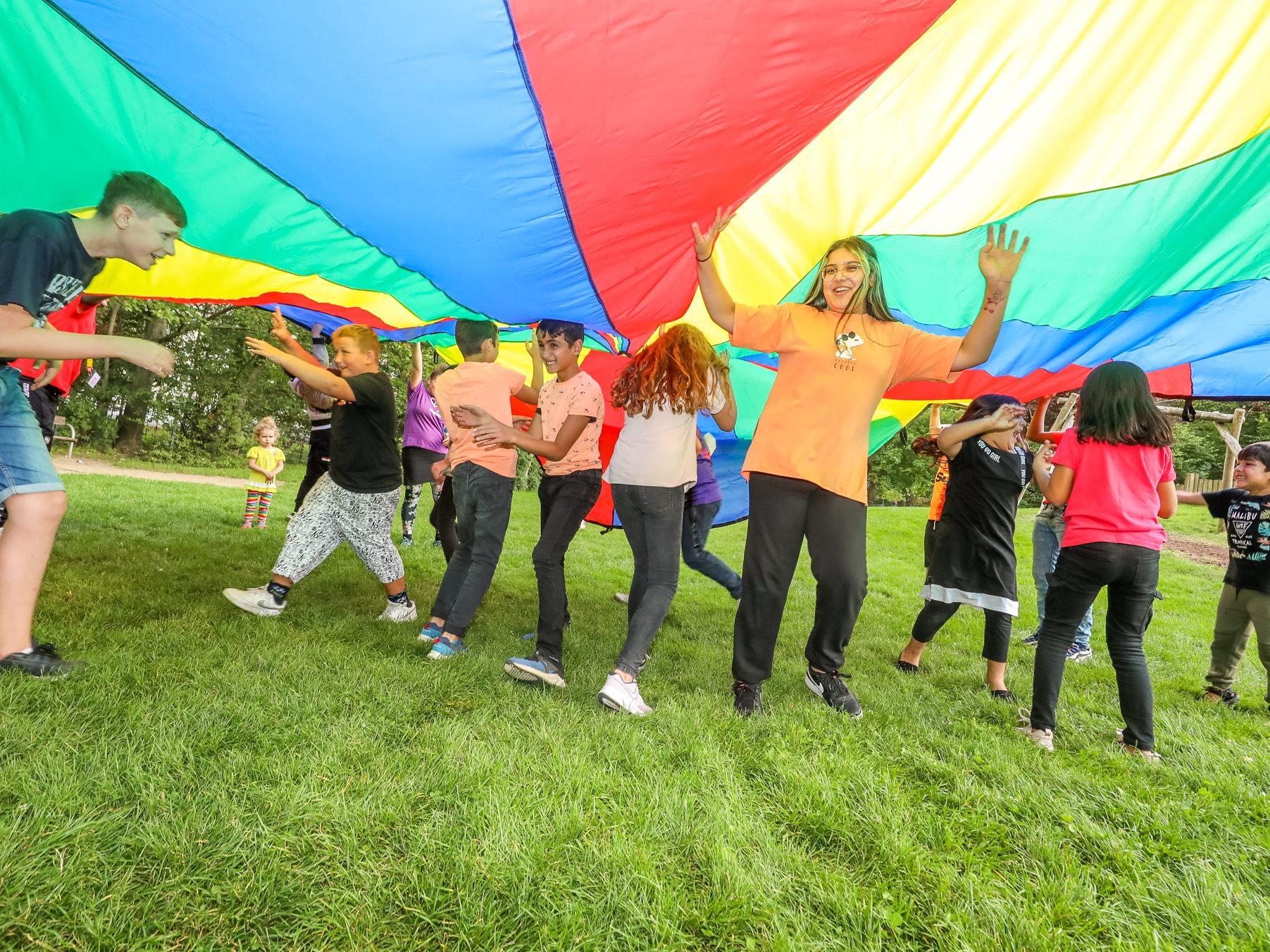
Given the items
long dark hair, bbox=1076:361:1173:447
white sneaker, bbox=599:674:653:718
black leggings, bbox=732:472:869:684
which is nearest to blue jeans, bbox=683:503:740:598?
black leggings, bbox=732:472:869:684

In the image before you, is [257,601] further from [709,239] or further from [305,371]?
[709,239]

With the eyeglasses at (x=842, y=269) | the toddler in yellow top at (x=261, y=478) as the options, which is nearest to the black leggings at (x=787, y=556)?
the eyeglasses at (x=842, y=269)

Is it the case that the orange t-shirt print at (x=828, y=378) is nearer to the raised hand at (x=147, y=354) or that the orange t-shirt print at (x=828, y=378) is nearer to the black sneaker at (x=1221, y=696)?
the raised hand at (x=147, y=354)

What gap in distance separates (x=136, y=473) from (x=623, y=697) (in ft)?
47.2

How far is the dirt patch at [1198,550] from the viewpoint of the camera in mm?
10849

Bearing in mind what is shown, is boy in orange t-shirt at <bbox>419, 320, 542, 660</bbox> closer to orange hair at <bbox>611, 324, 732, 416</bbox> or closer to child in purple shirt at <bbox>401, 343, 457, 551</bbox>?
orange hair at <bbox>611, 324, 732, 416</bbox>

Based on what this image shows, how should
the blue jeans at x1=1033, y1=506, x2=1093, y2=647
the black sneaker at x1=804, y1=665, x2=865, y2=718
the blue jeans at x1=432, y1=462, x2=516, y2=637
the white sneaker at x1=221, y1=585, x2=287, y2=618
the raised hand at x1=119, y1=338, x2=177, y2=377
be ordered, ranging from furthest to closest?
the blue jeans at x1=1033, y1=506, x2=1093, y2=647 < the white sneaker at x1=221, y1=585, x2=287, y2=618 < the blue jeans at x1=432, y1=462, x2=516, y2=637 < the black sneaker at x1=804, y1=665, x2=865, y2=718 < the raised hand at x1=119, y1=338, x2=177, y2=377

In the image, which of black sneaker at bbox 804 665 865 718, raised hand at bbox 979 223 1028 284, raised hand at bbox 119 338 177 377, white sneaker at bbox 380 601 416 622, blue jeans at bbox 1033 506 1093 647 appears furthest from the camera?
blue jeans at bbox 1033 506 1093 647

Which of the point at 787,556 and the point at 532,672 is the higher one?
the point at 787,556

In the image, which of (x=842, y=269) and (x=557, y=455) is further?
(x=557, y=455)

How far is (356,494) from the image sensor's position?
140 inches

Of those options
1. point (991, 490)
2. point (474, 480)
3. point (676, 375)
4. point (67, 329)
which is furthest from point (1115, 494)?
point (67, 329)

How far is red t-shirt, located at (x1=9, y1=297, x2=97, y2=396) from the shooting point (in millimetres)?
3562

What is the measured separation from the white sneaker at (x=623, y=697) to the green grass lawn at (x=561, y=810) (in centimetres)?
12
